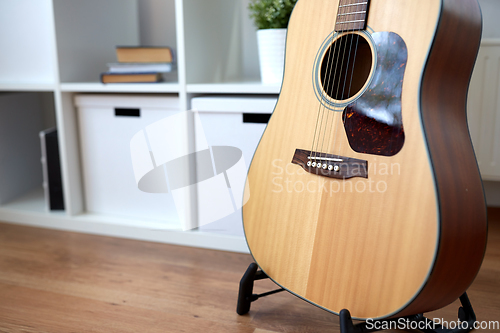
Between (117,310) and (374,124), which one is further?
(117,310)

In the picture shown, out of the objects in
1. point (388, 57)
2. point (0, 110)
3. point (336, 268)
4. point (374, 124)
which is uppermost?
point (388, 57)

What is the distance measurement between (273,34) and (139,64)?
47 centimetres

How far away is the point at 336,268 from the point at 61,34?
118cm

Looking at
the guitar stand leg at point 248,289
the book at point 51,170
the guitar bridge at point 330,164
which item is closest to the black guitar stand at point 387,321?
the guitar stand leg at point 248,289

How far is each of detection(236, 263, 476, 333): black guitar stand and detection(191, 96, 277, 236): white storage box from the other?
1.17 feet

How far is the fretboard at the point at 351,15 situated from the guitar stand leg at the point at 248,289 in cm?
52

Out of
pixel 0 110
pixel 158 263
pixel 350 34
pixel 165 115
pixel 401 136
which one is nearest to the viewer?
pixel 401 136

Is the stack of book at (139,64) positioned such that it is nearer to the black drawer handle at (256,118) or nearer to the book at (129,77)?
the book at (129,77)

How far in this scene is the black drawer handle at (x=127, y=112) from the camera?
1346mm

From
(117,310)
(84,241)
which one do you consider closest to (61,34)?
(84,241)

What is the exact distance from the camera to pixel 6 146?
163 centimetres

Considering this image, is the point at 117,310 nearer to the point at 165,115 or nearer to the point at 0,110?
the point at 165,115

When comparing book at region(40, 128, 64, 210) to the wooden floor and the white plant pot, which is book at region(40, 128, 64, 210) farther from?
the white plant pot

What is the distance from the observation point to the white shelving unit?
125 centimetres
